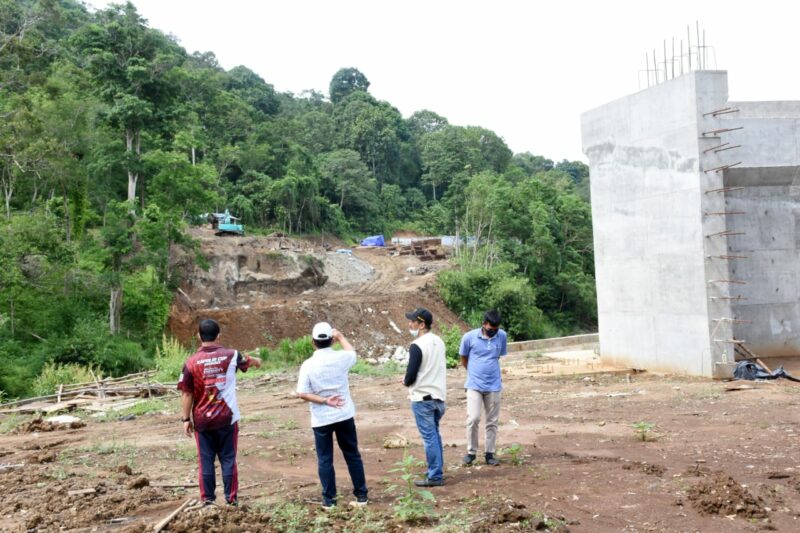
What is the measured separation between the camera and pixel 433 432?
6.82 m

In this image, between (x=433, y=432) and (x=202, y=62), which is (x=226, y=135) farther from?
(x=433, y=432)

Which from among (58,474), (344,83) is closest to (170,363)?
(58,474)

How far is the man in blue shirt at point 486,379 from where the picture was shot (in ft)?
24.9

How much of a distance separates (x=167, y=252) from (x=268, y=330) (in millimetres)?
5185

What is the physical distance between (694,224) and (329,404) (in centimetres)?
1217

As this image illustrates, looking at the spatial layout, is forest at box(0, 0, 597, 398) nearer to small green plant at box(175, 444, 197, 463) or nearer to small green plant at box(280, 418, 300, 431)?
small green plant at box(280, 418, 300, 431)

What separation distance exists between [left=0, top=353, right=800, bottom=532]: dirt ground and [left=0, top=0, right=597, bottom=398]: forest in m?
12.2

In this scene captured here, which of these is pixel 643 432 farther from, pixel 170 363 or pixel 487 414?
pixel 170 363

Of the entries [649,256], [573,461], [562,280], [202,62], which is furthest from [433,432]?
[202,62]

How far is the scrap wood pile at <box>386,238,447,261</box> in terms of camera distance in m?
46.8

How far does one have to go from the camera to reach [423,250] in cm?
4772

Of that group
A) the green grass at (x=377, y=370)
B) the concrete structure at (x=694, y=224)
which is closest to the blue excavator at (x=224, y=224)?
the green grass at (x=377, y=370)

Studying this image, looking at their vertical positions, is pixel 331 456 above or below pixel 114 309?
below

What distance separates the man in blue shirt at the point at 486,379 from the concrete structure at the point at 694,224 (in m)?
9.55
